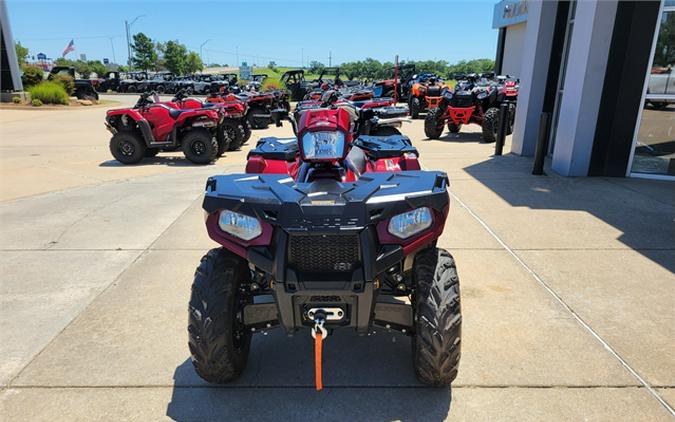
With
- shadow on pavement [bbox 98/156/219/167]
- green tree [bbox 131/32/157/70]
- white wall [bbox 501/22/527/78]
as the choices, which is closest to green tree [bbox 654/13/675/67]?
shadow on pavement [bbox 98/156/219/167]

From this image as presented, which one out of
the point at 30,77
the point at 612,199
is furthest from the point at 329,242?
the point at 30,77

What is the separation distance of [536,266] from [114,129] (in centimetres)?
898

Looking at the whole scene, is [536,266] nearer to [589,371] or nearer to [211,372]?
[589,371]

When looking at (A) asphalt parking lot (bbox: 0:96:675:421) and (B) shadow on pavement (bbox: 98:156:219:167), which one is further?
(B) shadow on pavement (bbox: 98:156:219:167)

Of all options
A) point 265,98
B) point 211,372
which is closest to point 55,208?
point 211,372

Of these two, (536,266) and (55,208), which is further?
(55,208)

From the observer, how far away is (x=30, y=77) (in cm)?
2630

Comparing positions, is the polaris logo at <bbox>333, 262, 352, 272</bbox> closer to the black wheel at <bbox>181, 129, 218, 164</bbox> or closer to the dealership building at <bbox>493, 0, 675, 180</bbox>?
the dealership building at <bbox>493, 0, 675, 180</bbox>

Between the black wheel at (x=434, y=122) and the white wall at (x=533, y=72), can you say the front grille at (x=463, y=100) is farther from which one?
the white wall at (x=533, y=72)

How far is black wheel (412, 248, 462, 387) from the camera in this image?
7.46 ft

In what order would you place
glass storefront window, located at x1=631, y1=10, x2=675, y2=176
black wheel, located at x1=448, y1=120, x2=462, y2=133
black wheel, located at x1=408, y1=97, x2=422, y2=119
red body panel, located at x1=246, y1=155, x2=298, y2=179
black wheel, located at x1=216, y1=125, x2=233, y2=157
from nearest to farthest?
red body panel, located at x1=246, y1=155, x2=298, y2=179 → glass storefront window, located at x1=631, y1=10, x2=675, y2=176 → black wheel, located at x1=216, y1=125, x2=233, y2=157 → black wheel, located at x1=448, y1=120, x2=462, y2=133 → black wheel, located at x1=408, y1=97, x2=422, y2=119

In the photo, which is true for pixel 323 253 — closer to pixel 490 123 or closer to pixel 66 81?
pixel 490 123

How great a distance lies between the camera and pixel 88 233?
527cm

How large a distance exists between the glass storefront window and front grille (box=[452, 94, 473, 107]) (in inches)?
199
